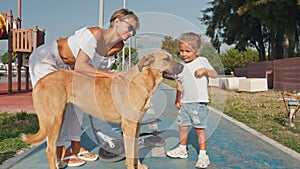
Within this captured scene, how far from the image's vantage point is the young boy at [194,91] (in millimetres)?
4273

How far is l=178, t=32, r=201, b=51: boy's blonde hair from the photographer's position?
386cm

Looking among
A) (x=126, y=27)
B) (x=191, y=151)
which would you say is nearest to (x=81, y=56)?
(x=126, y=27)

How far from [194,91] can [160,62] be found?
961mm

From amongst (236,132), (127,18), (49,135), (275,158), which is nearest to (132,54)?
(127,18)

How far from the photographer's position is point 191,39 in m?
4.01

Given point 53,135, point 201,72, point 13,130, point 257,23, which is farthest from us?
point 257,23

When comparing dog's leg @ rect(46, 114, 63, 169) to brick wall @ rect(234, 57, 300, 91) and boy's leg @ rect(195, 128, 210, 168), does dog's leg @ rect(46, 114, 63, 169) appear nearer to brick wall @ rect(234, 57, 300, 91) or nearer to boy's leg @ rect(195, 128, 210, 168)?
boy's leg @ rect(195, 128, 210, 168)

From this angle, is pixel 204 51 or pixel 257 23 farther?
pixel 257 23

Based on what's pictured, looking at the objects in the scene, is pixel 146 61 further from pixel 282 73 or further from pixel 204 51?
pixel 282 73

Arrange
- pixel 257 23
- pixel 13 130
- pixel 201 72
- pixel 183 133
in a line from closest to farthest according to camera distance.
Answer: pixel 201 72 < pixel 183 133 < pixel 13 130 < pixel 257 23

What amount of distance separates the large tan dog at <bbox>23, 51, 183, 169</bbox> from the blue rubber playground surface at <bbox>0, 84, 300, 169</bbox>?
0.58m

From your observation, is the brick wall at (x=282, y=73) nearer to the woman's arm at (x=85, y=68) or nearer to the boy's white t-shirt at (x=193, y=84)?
the boy's white t-shirt at (x=193, y=84)

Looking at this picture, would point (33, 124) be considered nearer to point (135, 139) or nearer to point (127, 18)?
point (135, 139)

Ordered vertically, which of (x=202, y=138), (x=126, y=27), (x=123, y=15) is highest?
(x=123, y=15)
